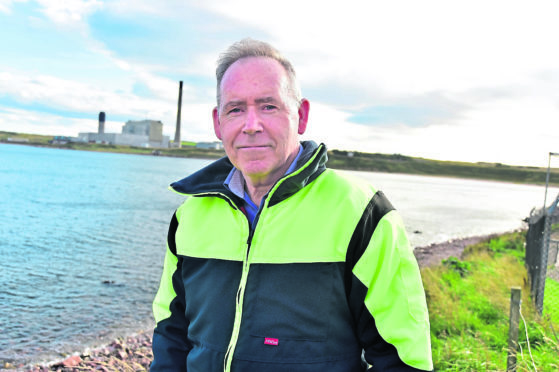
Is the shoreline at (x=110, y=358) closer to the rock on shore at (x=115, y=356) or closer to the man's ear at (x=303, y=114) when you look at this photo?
the rock on shore at (x=115, y=356)

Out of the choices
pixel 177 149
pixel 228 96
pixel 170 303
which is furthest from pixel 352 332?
pixel 177 149

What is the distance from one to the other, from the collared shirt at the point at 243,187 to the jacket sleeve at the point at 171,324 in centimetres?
53

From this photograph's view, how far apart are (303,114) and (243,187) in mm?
552

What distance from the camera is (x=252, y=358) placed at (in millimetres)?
2043

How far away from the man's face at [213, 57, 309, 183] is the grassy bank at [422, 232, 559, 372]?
114 inches

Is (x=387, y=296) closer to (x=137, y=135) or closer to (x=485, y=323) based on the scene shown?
(x=485, y=323)

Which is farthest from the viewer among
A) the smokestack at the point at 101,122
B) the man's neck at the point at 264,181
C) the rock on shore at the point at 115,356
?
the smokestack at the point at 101,122

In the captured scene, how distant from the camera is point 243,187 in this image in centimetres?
257

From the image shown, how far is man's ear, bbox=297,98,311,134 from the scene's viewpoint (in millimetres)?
2445

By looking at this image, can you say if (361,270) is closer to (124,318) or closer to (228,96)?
(228,96)

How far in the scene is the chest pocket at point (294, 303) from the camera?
2.02 meters

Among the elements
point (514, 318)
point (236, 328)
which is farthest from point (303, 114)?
point (514, 318)

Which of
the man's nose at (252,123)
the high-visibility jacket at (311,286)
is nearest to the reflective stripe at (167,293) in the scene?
the high-visibility jacket at (311,286)

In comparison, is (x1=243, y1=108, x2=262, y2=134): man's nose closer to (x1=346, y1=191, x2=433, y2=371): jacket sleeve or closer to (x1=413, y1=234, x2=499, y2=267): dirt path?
(x1=346, y1=191, x2=433, y2=371): jacket sleeve
